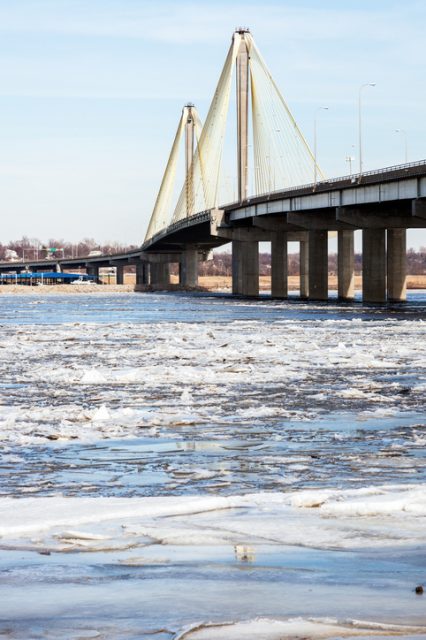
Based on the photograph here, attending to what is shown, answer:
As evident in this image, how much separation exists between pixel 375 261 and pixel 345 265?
62.6ft

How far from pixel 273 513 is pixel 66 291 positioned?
182943mm

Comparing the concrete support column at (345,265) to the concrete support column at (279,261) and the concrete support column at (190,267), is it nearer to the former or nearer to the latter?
the concrete support column at (279,261)

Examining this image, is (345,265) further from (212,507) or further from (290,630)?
(290,630)

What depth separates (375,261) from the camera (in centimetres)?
10219

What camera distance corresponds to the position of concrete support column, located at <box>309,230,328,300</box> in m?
114

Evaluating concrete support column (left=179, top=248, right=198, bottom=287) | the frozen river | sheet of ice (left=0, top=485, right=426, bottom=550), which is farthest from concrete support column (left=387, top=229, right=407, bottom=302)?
sheet of ice (left=0, top=485, right=426, bottom=550)

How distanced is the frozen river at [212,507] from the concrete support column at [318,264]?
9188 cm

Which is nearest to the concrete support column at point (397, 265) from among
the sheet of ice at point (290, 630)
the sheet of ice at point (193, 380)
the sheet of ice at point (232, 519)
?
the sheet of ice at point (193, 380)

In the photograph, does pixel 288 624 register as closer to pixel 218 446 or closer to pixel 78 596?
pixel 78 596

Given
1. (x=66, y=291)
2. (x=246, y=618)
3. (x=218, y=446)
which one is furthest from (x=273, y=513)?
(x=66, y=291)

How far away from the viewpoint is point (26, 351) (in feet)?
108

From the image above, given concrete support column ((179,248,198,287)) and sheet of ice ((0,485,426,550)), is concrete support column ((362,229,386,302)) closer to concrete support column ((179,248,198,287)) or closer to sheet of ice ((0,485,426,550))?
concrete support column ((179,248,198,287))

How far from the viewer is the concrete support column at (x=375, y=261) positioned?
334 ft

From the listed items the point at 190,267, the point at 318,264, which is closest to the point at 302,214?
the point at 318,264
